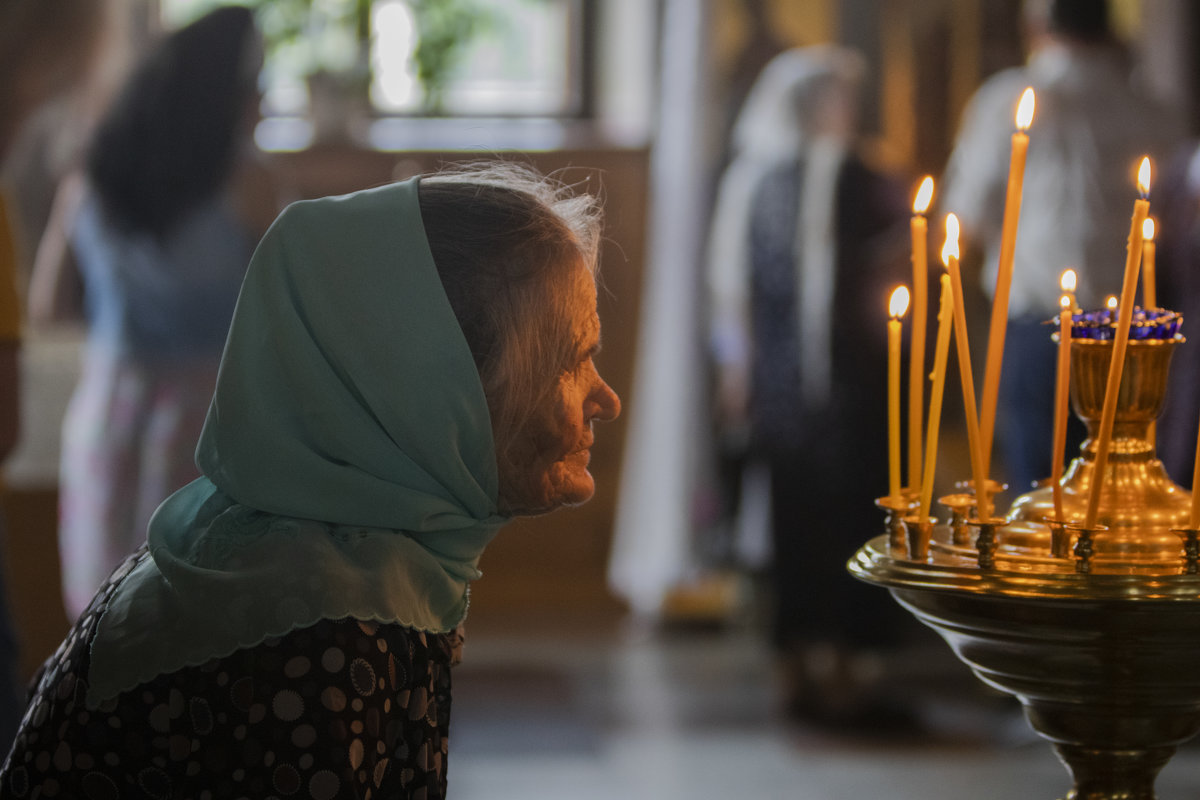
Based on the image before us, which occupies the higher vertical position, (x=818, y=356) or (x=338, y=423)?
(x=338, y=423)

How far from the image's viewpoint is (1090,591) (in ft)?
2.97

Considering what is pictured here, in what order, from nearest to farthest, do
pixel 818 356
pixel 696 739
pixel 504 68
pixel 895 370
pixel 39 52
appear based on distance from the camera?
pixel 895 370, pixel 696 739, pixel 818 356, pixel 39 52, pixel 504 68

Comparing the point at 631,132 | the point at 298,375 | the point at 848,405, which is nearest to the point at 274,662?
the point at 298,375

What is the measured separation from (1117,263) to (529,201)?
2562 millimetres

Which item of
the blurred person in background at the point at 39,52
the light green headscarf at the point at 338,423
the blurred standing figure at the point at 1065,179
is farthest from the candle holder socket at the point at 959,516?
the blurred person in background at the point at 39,52

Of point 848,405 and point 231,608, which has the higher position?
point 231,608

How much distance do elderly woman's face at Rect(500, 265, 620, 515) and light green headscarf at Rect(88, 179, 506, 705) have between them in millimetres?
62

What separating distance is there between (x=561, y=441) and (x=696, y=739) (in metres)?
2.62

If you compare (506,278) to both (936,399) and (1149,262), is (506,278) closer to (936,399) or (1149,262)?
(936,399)

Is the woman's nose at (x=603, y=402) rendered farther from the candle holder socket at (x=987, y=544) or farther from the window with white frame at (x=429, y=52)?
the window with white frame at (x=429, y=52)

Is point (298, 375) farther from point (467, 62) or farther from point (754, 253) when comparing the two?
point (467, 62)

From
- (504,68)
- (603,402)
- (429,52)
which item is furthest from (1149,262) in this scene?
(504,68)

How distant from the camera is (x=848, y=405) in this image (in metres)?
3.93

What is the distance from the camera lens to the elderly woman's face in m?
1.13
